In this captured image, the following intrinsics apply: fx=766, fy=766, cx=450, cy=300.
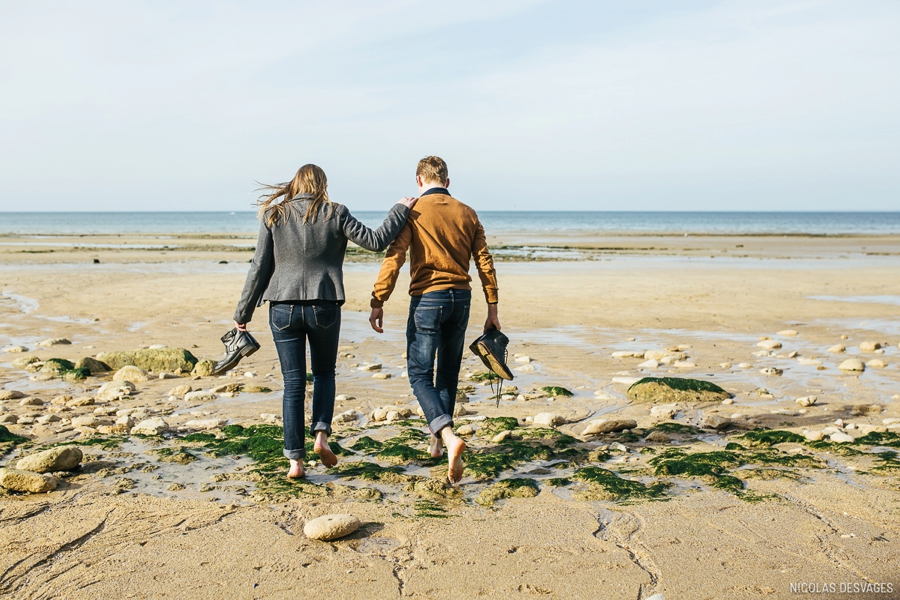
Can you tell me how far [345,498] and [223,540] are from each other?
88 cm

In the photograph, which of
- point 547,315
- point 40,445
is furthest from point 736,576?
point 547,315

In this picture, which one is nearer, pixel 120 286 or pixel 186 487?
pixel 186 487

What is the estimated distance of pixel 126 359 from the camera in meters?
8.97

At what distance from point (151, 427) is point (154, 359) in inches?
119

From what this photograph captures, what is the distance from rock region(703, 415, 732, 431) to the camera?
638 cm

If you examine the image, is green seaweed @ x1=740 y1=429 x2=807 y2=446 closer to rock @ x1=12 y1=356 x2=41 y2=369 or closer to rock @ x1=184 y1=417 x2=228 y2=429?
rock @ x1=184 y1=417 x2=228 y2=429

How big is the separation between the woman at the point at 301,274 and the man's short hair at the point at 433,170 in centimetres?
35

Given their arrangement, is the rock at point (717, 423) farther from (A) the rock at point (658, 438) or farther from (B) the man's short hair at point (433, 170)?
(B) the man's short hair at point (433, 170)

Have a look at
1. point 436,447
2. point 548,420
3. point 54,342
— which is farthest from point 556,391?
point 54,342

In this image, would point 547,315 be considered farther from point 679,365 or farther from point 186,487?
point 186,487

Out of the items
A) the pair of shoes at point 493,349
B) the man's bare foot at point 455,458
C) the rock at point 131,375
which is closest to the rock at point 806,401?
the pair of shoes at point 493,349

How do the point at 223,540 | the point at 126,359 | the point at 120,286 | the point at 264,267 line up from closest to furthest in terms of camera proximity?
the point at 223,540
the point at 264,267
the point at 126,359
the point at 120,286

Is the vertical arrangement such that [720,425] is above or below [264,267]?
below

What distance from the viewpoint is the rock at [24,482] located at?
445 centimetres
